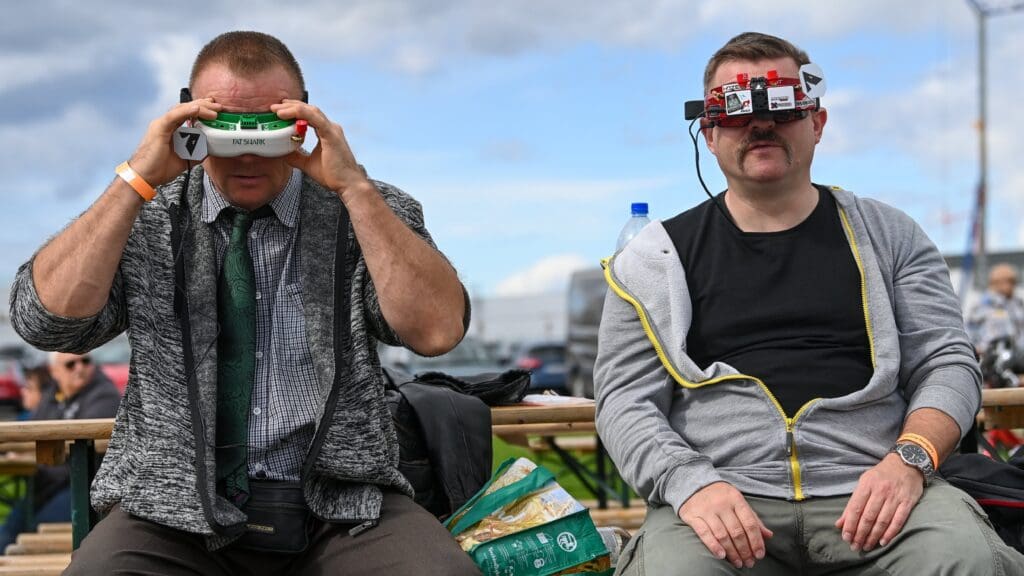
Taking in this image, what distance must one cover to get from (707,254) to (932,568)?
94 centimetres

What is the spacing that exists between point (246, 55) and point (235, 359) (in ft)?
2.44

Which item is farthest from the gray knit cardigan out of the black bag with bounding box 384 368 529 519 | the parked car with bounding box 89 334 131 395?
the parked car with bounding box 89 334 131 395

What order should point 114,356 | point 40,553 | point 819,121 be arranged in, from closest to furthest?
point 819,121 < point 40,553 < point 114,356

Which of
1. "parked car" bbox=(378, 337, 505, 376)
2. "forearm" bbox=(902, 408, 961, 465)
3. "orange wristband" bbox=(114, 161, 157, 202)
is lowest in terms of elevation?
"parked car" bbox=(378, 337, 505, 376)

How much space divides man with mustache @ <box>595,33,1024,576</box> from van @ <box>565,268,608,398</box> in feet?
55.2

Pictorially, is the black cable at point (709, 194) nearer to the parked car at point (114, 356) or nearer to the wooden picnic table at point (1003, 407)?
the wooden picnic table at point (1003, 407)

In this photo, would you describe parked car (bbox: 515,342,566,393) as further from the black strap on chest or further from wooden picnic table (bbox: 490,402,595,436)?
the black strap on chest

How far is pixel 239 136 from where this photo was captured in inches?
103

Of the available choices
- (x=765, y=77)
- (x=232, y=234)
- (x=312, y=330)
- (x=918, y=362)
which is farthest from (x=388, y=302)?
(x=918, y=362)

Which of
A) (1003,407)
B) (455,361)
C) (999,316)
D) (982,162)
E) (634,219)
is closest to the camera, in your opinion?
(1003,407)

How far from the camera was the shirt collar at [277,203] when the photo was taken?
2.80 m

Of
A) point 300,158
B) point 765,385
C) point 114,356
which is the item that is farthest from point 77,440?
point 114,356

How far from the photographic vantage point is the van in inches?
794

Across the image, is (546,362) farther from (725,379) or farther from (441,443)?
(725,379)
